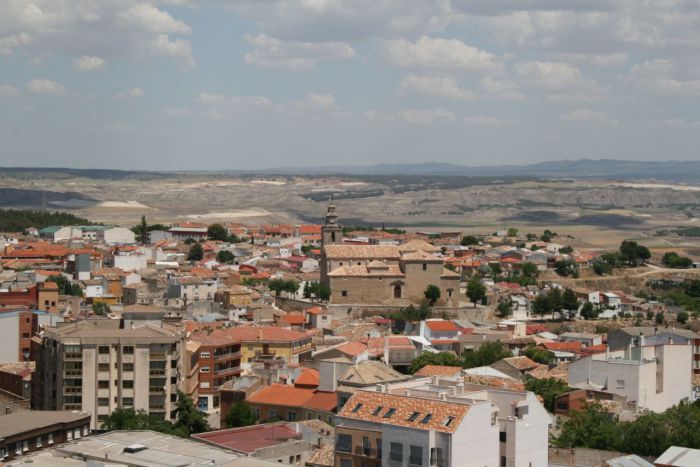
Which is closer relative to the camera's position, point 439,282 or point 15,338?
point 15,338

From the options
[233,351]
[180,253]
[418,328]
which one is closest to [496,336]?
[418,328]

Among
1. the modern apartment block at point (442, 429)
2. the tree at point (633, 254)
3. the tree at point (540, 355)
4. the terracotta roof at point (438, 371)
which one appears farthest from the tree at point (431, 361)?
the tree at point (633, 254)

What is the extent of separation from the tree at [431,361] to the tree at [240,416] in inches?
327

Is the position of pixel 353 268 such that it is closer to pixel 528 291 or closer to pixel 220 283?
pixel 220 283

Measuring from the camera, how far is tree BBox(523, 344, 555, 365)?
4784 centimetres

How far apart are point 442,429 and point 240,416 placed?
1254 cm

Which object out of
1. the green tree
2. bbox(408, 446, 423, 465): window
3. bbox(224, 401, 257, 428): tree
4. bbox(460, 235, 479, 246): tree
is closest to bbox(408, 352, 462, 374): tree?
bbox(224, 401, 257, 428): tree

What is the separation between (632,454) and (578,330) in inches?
1455

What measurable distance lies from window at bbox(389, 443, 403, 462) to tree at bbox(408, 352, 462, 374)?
18017 millimetres

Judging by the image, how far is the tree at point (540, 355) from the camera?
47.8 m

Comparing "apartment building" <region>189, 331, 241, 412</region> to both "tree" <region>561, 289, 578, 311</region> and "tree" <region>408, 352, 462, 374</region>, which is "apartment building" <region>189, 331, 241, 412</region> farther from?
"tree" <region>561, 289, 578, 311</region>

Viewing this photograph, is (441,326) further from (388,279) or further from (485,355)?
(388,279)

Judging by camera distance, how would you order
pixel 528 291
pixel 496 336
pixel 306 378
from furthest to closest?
pixel 528 291 → pixel 496 336 → pixel 306 378

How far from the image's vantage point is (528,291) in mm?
78812
